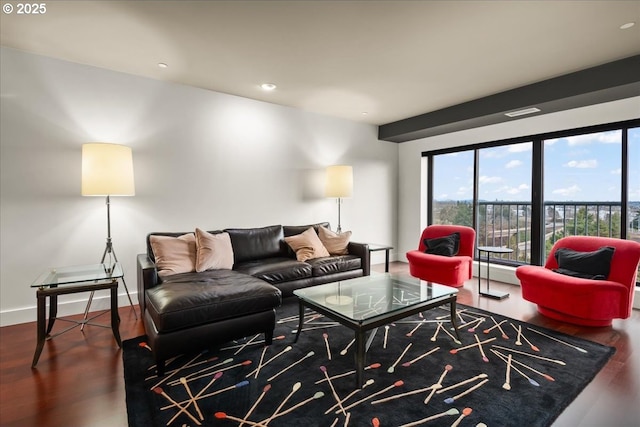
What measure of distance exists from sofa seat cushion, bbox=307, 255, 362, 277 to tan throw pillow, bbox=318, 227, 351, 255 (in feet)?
0.54

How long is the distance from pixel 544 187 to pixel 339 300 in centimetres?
356

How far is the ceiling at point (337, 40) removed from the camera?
2246 mm

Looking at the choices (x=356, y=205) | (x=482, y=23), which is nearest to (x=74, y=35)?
(x=482, y=23)

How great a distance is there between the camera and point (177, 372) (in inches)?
83.2

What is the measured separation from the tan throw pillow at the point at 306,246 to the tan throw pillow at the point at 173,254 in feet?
4.07

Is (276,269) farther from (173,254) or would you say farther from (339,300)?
(339,300)

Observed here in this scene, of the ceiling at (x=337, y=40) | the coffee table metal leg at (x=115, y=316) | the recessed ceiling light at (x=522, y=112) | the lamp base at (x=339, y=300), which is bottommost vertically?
the coffee table metal leg at (x=115, y=316)

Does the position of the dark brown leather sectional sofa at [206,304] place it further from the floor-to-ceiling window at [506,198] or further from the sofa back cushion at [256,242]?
the floor-to-ceiling window at [506,198]

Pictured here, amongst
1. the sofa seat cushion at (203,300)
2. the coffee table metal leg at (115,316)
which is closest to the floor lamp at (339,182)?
the sofa seat cushion at (203,300)

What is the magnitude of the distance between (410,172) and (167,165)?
4.14 metres

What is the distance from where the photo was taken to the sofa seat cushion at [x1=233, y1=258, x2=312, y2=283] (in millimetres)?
3348

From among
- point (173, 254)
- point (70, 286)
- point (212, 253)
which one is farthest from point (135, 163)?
point (70, 286)

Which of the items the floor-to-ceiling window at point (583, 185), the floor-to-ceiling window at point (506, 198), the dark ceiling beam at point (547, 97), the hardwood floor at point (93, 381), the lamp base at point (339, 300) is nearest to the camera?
the hardwood floor at point (93, 381)

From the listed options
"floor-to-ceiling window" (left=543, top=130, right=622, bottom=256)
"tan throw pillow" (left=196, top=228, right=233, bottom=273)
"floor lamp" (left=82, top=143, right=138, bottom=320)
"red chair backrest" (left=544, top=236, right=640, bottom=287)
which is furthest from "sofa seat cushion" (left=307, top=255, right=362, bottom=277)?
"floor-to-ceiling window" (left=543, top=130, right=622, bottom=256)
